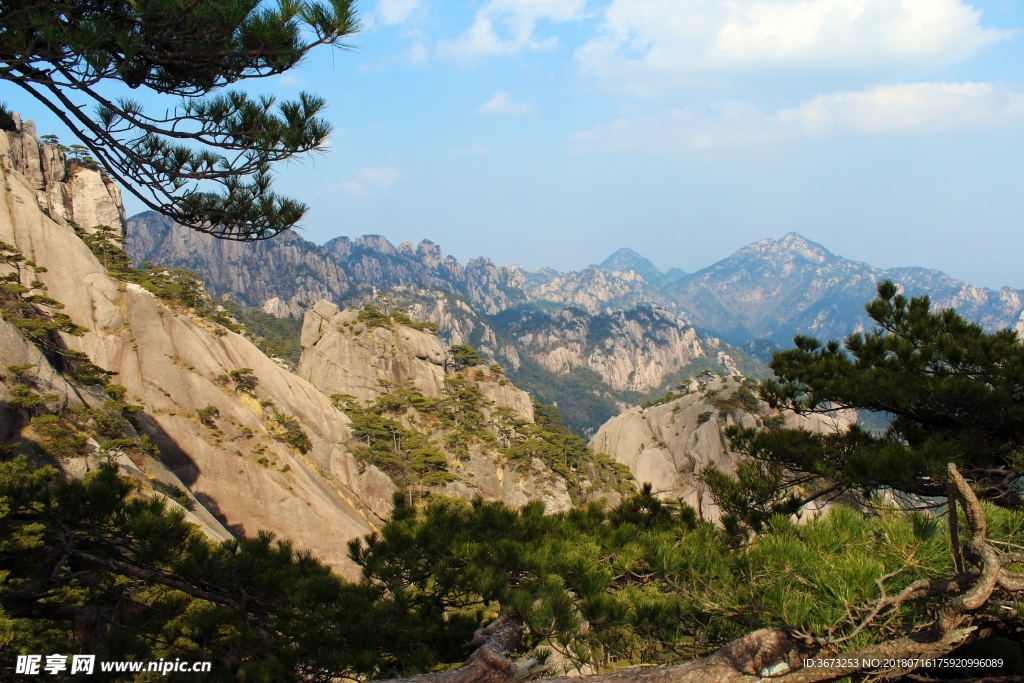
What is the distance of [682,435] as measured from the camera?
1592 inches

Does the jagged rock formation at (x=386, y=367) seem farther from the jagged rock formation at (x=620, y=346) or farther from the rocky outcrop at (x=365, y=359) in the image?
the jagged rock formation at (x=620, y=346)

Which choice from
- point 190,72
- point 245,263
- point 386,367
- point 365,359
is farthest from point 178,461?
point 245,263

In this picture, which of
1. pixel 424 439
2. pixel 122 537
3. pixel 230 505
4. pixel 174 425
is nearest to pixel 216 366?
pixel 174 425

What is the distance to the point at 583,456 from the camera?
35.8 m

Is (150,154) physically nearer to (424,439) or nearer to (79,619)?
(79,619)

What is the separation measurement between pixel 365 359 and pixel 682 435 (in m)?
22.1

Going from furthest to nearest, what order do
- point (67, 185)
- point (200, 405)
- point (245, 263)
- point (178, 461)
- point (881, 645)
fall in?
point (245, 263), point (67, 185), point (200, 405), point (178, 461), point (881, 645)

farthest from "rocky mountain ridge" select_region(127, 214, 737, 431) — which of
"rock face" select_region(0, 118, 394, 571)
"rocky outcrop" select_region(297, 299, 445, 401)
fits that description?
"rock face" select_region(0, 118, 394, 571)

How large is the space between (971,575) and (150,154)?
5694mm

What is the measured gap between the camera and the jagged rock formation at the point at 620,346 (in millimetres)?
162000

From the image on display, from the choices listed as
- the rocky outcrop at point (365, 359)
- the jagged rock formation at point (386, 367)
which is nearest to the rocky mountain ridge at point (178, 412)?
→ the jagged rock formation at point (386, 367)

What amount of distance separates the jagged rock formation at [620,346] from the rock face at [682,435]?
11581 centimetres

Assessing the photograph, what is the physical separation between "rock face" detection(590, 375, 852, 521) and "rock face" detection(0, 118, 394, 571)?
795 inches

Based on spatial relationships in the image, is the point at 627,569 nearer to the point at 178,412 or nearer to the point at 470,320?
the point at 178,412
